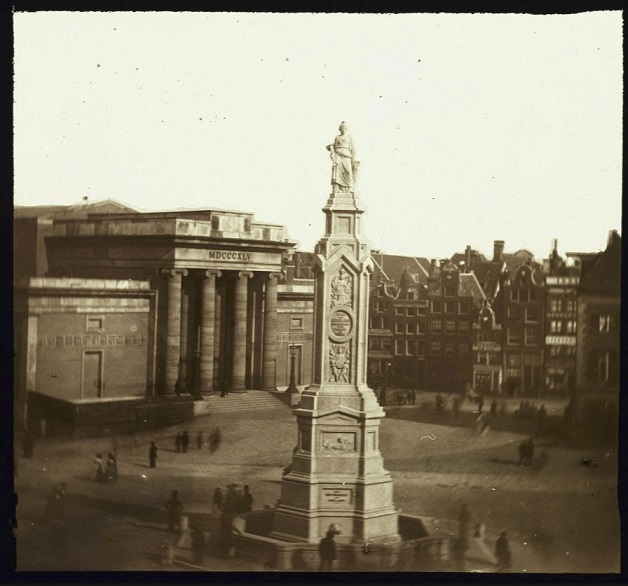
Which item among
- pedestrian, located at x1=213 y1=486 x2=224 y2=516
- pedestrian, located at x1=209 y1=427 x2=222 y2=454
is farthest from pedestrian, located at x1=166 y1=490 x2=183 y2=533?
pedestrian, located at x1=209 y1=427 x2=222 y2=454

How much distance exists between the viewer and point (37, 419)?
1182cm

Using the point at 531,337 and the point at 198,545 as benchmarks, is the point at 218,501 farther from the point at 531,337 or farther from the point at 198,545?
the point at 531,337

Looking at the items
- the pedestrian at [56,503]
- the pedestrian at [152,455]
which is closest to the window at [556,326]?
the pedestrian at [152,455]

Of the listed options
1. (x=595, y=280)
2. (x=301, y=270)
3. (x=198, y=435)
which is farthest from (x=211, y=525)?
(x=595, y=280)

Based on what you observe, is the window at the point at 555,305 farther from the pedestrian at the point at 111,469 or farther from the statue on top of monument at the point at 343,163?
the pedestrian at the point at 111,469

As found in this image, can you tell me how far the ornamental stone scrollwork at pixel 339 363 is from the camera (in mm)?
11781

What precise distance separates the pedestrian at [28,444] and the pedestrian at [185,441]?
5.18 feet

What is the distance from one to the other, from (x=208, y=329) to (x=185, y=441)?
1229 millimetres

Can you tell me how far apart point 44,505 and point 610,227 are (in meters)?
6.76

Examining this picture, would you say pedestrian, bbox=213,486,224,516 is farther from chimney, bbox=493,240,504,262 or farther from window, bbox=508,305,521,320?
chimney, bbox=493,240,504,262

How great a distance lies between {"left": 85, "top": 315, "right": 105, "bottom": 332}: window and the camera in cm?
1177

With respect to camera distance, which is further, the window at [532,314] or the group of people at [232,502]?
the window at [532,314]

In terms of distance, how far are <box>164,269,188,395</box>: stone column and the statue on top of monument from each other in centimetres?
192

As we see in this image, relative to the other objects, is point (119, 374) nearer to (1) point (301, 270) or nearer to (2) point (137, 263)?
(2) point (137, 263)
